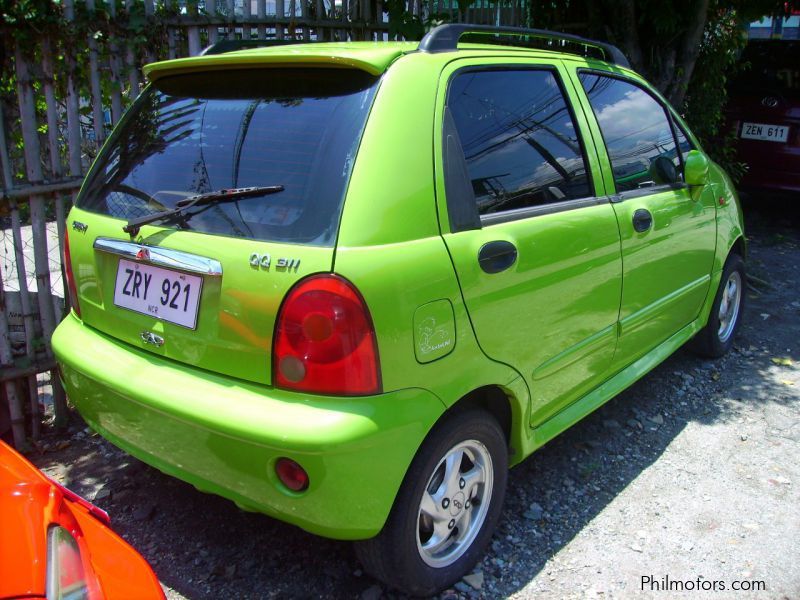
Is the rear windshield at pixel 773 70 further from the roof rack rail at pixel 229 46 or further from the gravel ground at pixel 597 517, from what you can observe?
the roof rack rail at pixel 229 46

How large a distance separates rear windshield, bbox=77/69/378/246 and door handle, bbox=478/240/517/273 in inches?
21.1

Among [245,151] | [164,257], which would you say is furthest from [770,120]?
[164,257]

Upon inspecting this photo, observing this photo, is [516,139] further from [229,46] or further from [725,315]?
[725,315]

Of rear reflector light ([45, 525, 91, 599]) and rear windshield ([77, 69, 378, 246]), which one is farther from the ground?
rear windshield ([77, 69, 378, 246])

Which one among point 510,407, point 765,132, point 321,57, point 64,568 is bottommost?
point 510,407

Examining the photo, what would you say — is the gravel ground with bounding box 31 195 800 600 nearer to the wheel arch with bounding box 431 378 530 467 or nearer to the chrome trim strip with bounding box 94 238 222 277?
the wheel arch with bounding box 431 378 530 467

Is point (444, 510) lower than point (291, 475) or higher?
lower

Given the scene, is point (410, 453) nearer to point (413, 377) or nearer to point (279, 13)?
point (413, 377)

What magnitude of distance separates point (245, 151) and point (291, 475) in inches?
40.4

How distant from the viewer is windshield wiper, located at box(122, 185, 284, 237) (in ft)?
7.10

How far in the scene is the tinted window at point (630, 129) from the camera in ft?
10.3

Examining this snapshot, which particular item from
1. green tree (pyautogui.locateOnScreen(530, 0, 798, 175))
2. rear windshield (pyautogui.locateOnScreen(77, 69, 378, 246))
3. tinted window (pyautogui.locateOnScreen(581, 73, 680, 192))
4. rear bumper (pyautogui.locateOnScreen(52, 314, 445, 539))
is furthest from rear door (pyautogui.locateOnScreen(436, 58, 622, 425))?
green tree (pyautogui.locateOnScreen(530, 0, 798, 175))

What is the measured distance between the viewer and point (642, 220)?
10.3ft

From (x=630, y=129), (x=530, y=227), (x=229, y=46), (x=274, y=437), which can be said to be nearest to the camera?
(x=274, y=437)
